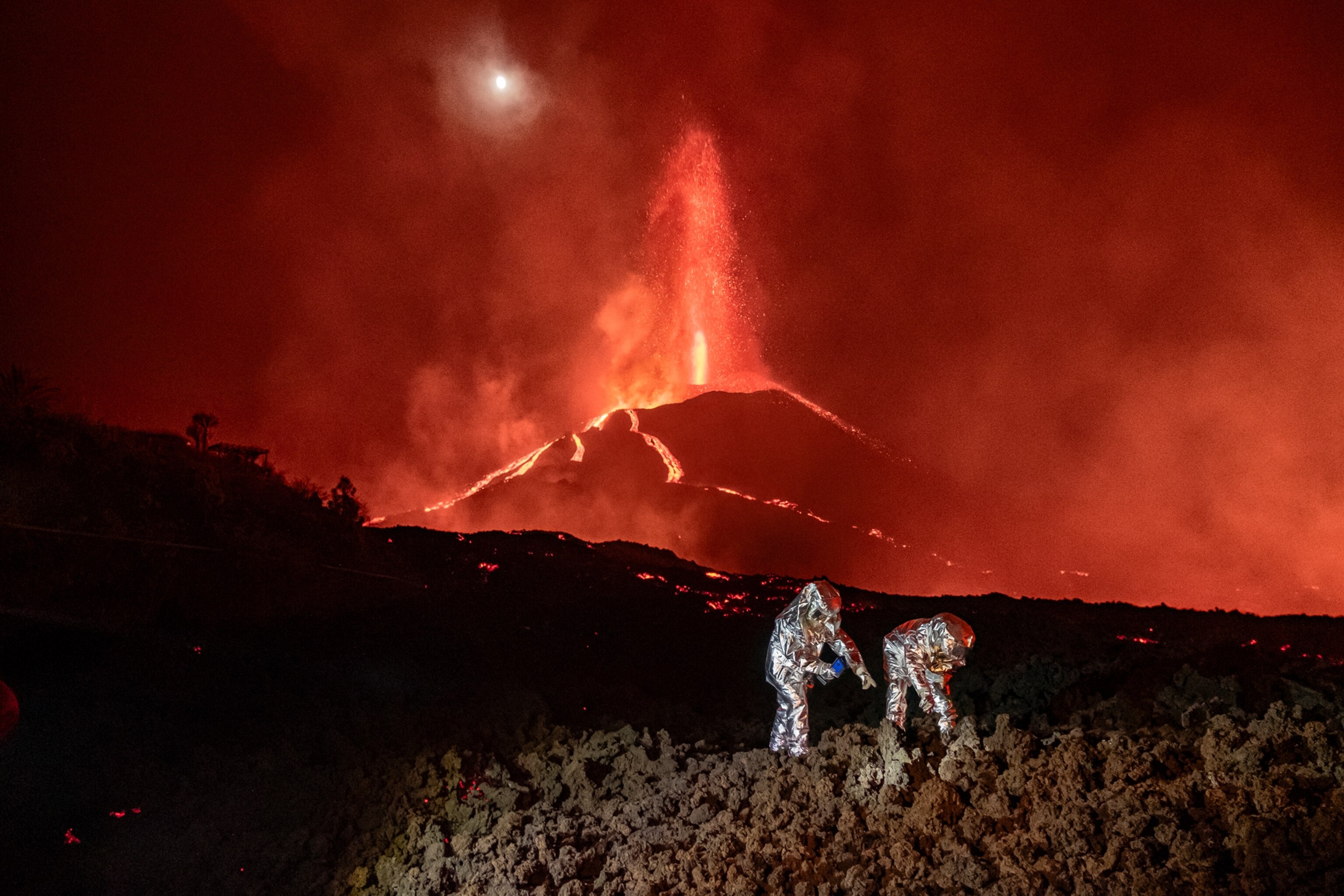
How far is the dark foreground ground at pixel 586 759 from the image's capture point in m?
5.68

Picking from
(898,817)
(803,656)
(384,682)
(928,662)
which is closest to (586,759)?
(803,656)

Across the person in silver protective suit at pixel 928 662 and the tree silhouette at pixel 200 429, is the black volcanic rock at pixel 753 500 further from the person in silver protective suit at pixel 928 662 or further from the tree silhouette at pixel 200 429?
the person in silver protective suit at pixel 928 662

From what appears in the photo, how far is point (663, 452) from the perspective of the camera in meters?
37.3

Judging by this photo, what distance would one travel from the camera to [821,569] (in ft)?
109

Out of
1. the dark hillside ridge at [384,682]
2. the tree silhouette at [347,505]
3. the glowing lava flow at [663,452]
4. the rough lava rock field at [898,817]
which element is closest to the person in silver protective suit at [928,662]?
the rough lava rock field at [898,817]

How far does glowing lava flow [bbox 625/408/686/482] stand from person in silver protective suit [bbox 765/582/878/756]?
91.0 ft

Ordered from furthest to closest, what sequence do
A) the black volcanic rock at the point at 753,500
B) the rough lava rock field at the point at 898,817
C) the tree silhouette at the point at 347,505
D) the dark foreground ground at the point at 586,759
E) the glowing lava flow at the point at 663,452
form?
1. the glowing lava flow at the point at 663,452
2. the black volcanic rock at the point at 753,500
3. the tree silhouette at the point at 347,505
4. the dark foreground ground at the point at 586,759
5. the rough lava rock field at the point at 898,817

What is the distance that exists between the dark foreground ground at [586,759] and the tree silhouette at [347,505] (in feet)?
9.60

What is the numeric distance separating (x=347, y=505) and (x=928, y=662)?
13.4 metres

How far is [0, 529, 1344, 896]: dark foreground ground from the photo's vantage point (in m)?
5.68

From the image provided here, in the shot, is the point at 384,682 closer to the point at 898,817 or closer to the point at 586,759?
the point at 586,759

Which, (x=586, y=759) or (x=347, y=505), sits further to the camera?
(x=347, y=505)

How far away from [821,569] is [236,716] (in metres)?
25.5

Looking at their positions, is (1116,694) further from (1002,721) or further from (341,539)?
(341,539)
